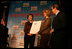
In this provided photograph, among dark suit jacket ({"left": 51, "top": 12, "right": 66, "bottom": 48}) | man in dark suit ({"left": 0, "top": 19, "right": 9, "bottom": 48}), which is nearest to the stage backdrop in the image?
man in dark suit ({"left": 0, "top": 19, "right": 9, "bottom": 48})

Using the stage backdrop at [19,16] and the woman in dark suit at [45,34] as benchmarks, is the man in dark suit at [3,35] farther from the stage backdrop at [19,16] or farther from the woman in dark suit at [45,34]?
the woman in dark suit at [45,34]

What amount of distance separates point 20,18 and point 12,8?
1.98 ft

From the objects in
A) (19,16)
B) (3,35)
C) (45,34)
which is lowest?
(3,35)

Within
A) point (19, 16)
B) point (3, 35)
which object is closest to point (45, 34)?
point (3, 35)

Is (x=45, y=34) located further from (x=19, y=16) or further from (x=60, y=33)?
(x=19, y=16)

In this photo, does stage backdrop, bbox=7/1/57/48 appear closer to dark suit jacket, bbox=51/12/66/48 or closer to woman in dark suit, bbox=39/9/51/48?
woman in dark suit, bbox=39/9/51/48

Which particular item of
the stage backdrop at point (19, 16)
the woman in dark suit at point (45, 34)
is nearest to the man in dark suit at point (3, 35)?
the stage backdrop at point (19, 16)

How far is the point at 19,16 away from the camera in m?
5.84

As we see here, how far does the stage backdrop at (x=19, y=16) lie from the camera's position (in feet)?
18.6

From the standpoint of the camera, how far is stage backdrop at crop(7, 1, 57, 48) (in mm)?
5656

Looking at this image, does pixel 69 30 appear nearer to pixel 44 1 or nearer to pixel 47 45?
pixel 47 45

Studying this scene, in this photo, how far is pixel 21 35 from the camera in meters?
5.72

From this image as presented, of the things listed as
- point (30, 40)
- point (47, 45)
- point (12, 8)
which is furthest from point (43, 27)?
point (12, 8)

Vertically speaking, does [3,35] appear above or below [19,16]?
below
